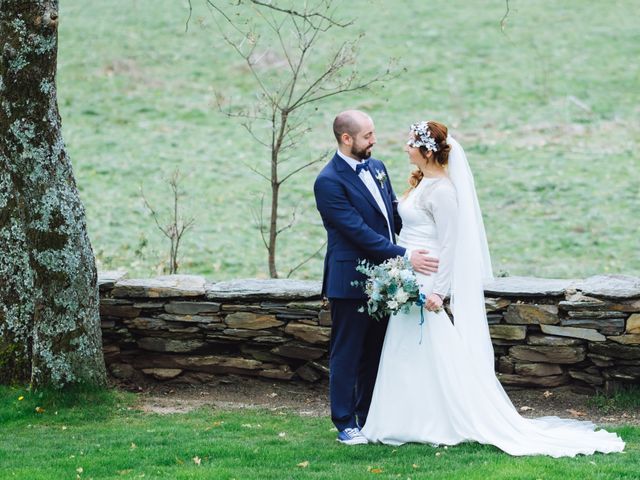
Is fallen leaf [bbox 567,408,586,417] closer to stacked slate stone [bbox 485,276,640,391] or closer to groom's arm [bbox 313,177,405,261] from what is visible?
stacked slate stone [bbox 485,276,640,391]

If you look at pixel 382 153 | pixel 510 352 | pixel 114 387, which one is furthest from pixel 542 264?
pixel 114 387

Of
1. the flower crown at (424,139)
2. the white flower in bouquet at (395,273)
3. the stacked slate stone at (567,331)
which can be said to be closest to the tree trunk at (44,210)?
the white flower in bouquet at (395,273)

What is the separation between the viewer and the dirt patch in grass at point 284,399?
281 inches

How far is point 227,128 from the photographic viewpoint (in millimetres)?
19344

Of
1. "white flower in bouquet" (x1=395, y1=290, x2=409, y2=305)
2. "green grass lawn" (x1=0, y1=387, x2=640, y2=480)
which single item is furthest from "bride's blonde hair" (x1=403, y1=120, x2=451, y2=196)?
"green grass lawn" (x1=0, y1=387, x2=640, y2=480)

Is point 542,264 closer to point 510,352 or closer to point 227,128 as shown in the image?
point 510,352

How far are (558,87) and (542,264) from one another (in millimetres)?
8861

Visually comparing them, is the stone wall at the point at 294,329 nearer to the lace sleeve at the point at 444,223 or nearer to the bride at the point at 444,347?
the bride at the point at 444,347

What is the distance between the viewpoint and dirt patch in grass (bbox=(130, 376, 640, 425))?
23.5 ft

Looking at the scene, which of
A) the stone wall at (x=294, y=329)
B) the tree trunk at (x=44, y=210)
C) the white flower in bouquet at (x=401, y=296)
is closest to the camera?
the white flower in bouquet at (x=401, y=296)

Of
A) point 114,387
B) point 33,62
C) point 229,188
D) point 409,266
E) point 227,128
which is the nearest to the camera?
point 409,266

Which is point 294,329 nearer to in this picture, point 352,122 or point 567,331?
point 567,331

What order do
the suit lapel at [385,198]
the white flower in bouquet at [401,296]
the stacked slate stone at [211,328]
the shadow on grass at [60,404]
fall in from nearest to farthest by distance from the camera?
the white flower in bouquet at [401,296] < the suit lapel at [385,198] < the shadow on grass at [60,404] < the stacked slate stone at [211,328]

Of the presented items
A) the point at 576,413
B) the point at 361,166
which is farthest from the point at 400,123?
the point at 361,166
